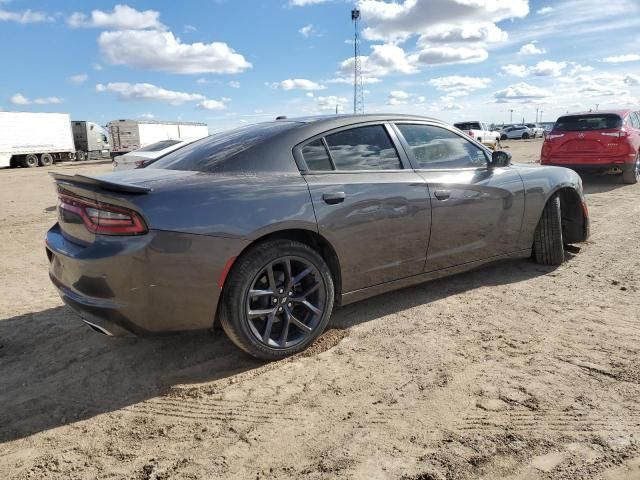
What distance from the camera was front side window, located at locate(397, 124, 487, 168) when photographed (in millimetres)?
3908

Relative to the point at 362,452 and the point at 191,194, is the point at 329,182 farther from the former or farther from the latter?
the point at 362,452

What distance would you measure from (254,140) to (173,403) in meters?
1.74

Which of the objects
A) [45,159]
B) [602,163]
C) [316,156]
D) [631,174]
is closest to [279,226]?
[316,156]

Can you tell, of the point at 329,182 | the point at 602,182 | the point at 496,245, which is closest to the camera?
the point at 329,182

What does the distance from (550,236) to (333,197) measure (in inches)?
104

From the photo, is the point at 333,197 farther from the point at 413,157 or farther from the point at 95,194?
the point at 95,194

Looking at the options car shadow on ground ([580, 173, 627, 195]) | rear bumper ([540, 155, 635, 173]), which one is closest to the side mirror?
car shadow on ground ([580, 173, 627, 195])

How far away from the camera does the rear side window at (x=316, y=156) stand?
3.31 meters

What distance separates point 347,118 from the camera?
366cm

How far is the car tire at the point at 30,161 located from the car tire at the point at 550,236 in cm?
3278

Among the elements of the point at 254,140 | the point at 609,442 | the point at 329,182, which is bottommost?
the point at 609,442

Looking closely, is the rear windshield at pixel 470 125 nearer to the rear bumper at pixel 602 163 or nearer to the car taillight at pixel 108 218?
the rear bumper at pixel 602 163

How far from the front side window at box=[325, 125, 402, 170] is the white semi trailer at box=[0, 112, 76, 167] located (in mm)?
30973

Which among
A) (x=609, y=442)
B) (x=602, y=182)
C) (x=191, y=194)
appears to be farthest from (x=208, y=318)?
(x=602, y=182)
